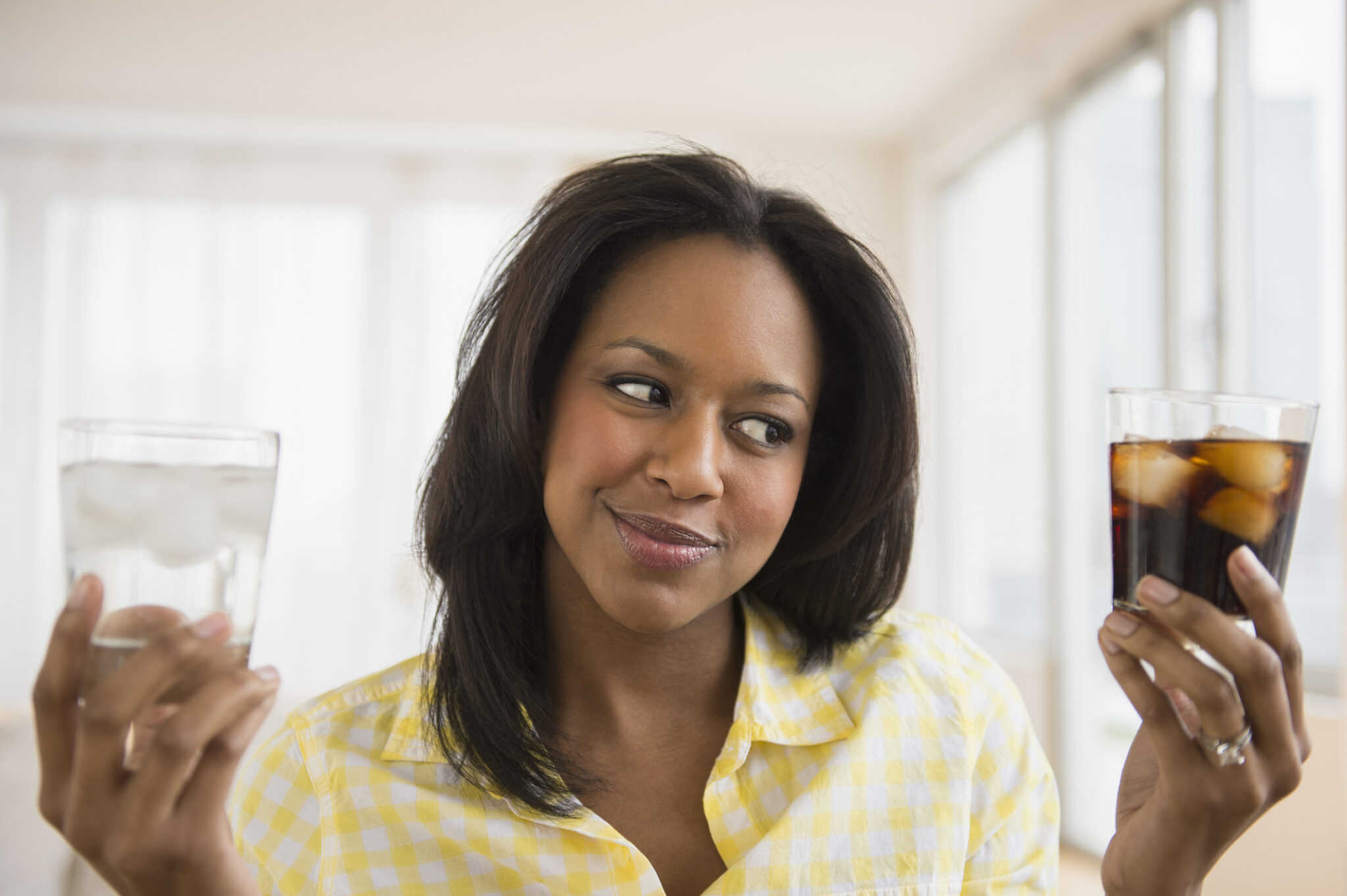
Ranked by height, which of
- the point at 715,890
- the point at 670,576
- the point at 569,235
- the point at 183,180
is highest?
the point at 183,180

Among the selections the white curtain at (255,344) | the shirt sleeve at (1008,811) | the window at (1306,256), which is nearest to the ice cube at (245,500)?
the shirt sleeve at (1008,811)

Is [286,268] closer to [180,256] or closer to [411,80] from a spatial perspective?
[180,256]

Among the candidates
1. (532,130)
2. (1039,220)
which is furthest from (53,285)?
(1039,220)

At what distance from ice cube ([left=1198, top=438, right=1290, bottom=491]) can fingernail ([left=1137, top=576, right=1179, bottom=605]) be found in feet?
0.30

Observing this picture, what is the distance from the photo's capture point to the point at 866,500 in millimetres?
1429

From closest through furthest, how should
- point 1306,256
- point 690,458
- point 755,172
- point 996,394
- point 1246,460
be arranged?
point 1246,460 → point 690,458 → point 1306,256 → point 996,394 → point 755,172

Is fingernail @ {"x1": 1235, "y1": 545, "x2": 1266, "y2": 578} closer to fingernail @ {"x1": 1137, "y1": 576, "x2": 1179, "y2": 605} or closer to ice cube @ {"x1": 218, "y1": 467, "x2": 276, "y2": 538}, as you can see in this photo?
fingernail @ {"x1": 1137, "y1": 576, "x2": 1179, "y2": 605}

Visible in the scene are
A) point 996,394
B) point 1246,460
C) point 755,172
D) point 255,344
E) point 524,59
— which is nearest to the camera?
point 1246,460

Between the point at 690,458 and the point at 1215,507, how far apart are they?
511 millimetres

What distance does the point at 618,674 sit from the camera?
1316 mm

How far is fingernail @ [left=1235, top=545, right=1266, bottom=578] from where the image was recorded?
0.82m

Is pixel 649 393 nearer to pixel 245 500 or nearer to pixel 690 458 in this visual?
pixel 690 458

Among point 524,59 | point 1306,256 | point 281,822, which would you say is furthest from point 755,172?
point 281,822

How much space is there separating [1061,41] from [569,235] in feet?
12.1
